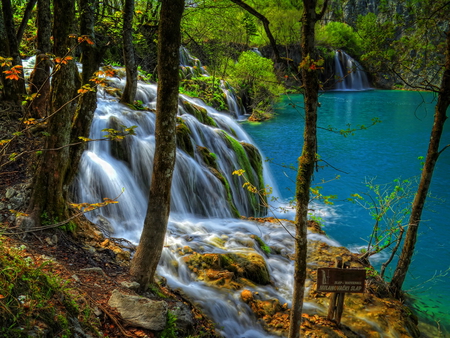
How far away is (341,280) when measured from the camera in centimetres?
588

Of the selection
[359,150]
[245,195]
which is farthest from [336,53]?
[245,195]

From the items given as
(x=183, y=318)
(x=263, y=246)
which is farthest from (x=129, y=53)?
(x=183, y=318)

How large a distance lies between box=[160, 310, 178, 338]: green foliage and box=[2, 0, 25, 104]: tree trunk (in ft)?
19.0

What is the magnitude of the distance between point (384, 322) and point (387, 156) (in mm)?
15451

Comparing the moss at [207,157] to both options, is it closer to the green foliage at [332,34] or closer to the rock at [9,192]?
the rock at [9,192]

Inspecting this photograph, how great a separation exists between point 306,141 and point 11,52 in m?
6.87

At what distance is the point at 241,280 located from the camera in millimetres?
6707

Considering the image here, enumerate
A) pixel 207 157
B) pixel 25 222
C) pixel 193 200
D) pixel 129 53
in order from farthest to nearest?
1. pixel 207 157
2. pixel 193 200
3. pixel 129 53
4. pixel 25 222

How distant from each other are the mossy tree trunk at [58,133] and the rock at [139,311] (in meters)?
1.96

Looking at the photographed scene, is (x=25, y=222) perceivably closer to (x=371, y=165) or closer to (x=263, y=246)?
(x=263, y=246)

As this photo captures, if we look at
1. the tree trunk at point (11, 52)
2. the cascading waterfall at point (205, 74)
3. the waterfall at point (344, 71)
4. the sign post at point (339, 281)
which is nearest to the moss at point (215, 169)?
the sign post at point (339, 281)

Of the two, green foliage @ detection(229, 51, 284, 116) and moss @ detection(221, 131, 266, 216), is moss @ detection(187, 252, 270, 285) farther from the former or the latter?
green foliage @ detection(229, 51, 284, 116)

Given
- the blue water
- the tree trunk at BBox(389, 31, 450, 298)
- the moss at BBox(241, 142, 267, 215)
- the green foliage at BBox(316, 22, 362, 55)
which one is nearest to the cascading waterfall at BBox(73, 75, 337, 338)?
the moss at BBox(241, 142, 267, 215)

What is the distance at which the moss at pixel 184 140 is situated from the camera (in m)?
10.7
